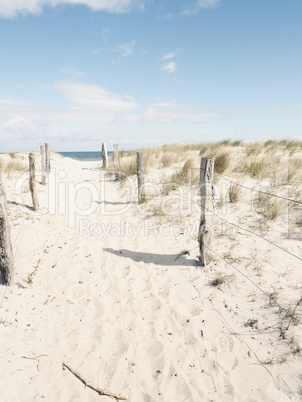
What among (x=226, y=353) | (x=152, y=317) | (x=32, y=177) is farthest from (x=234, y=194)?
(x=32, y=177)

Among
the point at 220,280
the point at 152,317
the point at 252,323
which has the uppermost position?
the point at 220,280

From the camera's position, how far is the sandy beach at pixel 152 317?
8.27ft

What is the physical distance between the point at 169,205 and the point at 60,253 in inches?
122

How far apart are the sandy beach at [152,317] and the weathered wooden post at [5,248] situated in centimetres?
20

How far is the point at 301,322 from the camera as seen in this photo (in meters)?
2.93

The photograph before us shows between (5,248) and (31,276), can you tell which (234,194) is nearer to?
(31,276)

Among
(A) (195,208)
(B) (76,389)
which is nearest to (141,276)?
(B) (76,389)

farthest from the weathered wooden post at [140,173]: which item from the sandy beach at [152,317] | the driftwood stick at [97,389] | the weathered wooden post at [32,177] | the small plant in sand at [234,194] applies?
the driftwood stick at [97,389]

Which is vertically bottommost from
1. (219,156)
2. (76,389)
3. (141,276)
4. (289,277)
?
(76,389)

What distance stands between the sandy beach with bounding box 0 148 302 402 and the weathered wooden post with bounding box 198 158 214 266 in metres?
0.27

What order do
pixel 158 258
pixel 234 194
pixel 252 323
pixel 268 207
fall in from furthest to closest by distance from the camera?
pixel 234 194
pixel 268 207
pixel 158 258
pixel 252 323

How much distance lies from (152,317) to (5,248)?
247 centimetres

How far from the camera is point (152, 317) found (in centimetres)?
339

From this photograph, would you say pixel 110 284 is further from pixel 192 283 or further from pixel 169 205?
pixel 169 205
